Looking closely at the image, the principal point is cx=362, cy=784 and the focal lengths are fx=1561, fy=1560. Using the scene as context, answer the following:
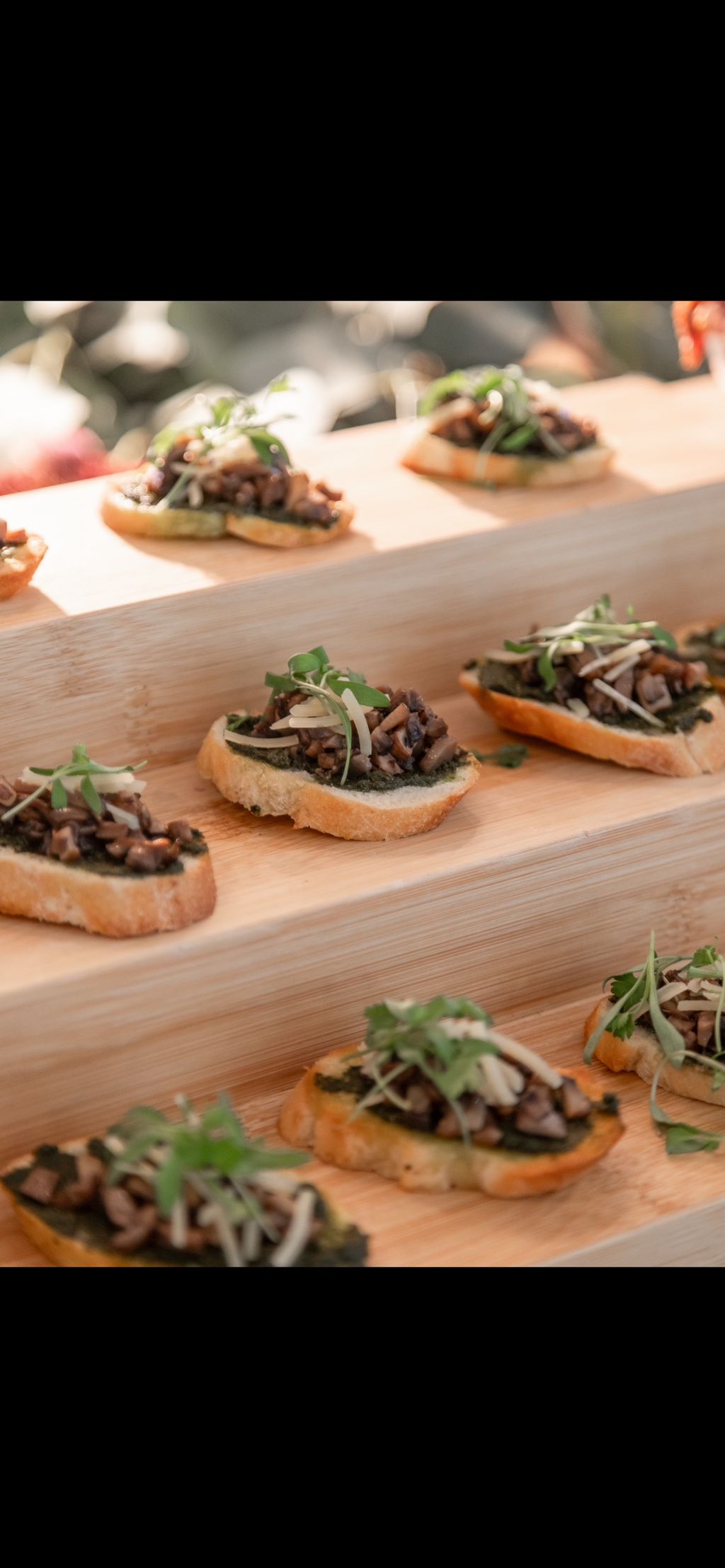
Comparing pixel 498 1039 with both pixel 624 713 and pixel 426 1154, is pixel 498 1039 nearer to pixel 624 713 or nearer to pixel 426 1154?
pixel 426 1154

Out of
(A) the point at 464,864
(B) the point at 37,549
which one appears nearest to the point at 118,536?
(B) the point at 37,549

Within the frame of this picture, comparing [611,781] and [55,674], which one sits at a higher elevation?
[55,674]

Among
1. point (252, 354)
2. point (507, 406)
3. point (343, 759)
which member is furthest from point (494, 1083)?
point (252, 354)

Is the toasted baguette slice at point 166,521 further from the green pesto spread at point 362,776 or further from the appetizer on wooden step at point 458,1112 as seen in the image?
the appetizer on wooden step at point 458,1112

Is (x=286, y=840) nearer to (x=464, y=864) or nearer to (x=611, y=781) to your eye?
(x=464, y=864)

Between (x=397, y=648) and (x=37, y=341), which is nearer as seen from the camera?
(x=397, y=648)

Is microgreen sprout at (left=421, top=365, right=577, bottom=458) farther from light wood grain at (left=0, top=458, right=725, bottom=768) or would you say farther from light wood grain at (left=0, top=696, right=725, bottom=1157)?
light wood grain at (left=0, top=696, right=725, bottom=1157)

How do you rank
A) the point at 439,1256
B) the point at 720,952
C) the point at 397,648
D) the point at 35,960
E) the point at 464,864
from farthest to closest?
the point at 397,648
the point at 720,952
the point at 464,864
the point at 35,960
the point at 439,1256
